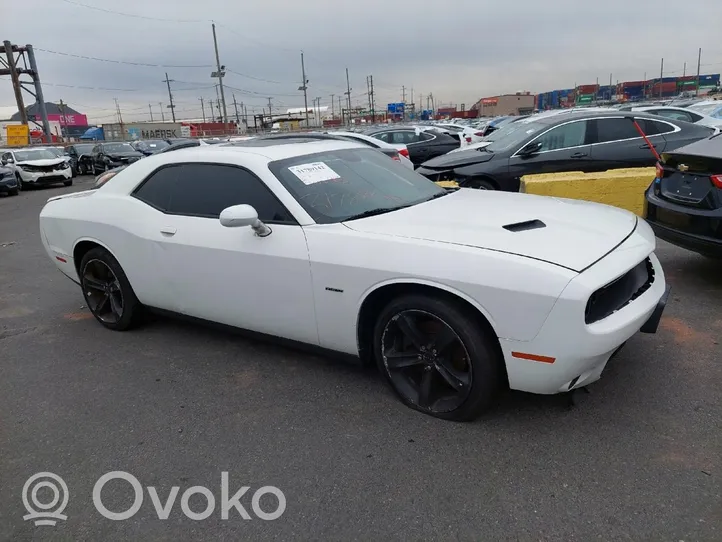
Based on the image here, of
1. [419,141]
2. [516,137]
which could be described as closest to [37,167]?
[419,141]

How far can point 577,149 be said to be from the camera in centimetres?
789

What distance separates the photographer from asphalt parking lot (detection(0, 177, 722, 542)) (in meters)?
2.27

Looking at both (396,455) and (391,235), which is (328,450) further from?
(391,235)

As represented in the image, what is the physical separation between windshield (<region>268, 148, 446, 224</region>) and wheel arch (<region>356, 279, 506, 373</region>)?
54 centimetres

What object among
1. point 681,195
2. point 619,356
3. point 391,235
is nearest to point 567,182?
point 681,195

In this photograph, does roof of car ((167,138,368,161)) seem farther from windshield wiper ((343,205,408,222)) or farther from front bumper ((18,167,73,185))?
front bumper ((18,167,73,185))

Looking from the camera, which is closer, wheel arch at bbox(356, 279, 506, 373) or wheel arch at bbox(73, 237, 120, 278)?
wheel arch at bbox(356, 279, 506, 373)

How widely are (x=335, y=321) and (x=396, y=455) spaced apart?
0.83 m

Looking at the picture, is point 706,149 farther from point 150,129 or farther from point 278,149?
point 150,129

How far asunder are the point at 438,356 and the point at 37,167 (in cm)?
1957

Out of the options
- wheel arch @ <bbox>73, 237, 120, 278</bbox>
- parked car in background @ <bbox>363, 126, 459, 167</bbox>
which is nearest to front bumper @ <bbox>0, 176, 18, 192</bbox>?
parked car in background @ <bbox>363, 126, 459, 167</bbox>

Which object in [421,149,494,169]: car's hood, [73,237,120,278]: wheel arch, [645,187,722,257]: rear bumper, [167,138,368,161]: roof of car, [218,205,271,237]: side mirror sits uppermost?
[167,138,368,161]: roof of car

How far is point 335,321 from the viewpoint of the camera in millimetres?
3135

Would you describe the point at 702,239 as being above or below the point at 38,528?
above
